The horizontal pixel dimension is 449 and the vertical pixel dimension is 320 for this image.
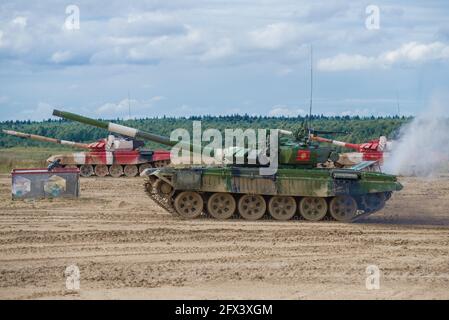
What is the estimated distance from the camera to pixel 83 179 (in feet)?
130

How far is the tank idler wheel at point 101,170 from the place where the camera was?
42219 mm

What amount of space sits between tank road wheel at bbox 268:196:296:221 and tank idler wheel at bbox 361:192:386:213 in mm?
1778

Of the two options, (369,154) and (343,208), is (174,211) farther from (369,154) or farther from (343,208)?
(369,154)

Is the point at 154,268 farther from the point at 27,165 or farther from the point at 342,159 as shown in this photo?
the point at 27,165

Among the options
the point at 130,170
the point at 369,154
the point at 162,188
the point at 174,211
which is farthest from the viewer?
the point at 369,154

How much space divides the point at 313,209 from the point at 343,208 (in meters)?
0.74

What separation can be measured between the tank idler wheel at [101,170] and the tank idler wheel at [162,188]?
19.8 meters

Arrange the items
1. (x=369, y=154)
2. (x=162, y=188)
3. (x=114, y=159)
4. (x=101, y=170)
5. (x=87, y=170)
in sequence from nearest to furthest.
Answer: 1. (x=162, y=188)
2. (x=114, y=159)
3. (x=87, y=170)
4. (x=101, y=170)
5. (x=369, y=154)

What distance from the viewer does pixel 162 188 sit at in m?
22.8

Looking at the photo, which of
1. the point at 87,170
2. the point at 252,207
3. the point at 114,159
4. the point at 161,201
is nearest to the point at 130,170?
the point at 114,159

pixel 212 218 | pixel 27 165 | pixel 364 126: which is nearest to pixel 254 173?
pixel 212 218

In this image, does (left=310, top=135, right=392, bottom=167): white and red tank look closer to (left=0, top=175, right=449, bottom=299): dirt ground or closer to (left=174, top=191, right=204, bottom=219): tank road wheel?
(left=0, top=175, right=449, bottom=299): dirt ground

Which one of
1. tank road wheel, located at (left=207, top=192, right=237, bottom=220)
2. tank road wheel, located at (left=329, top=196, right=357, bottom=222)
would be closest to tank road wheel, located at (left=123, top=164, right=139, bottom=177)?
tank road wheel, located at (left=207, top=192, right=237, bottom=220)
